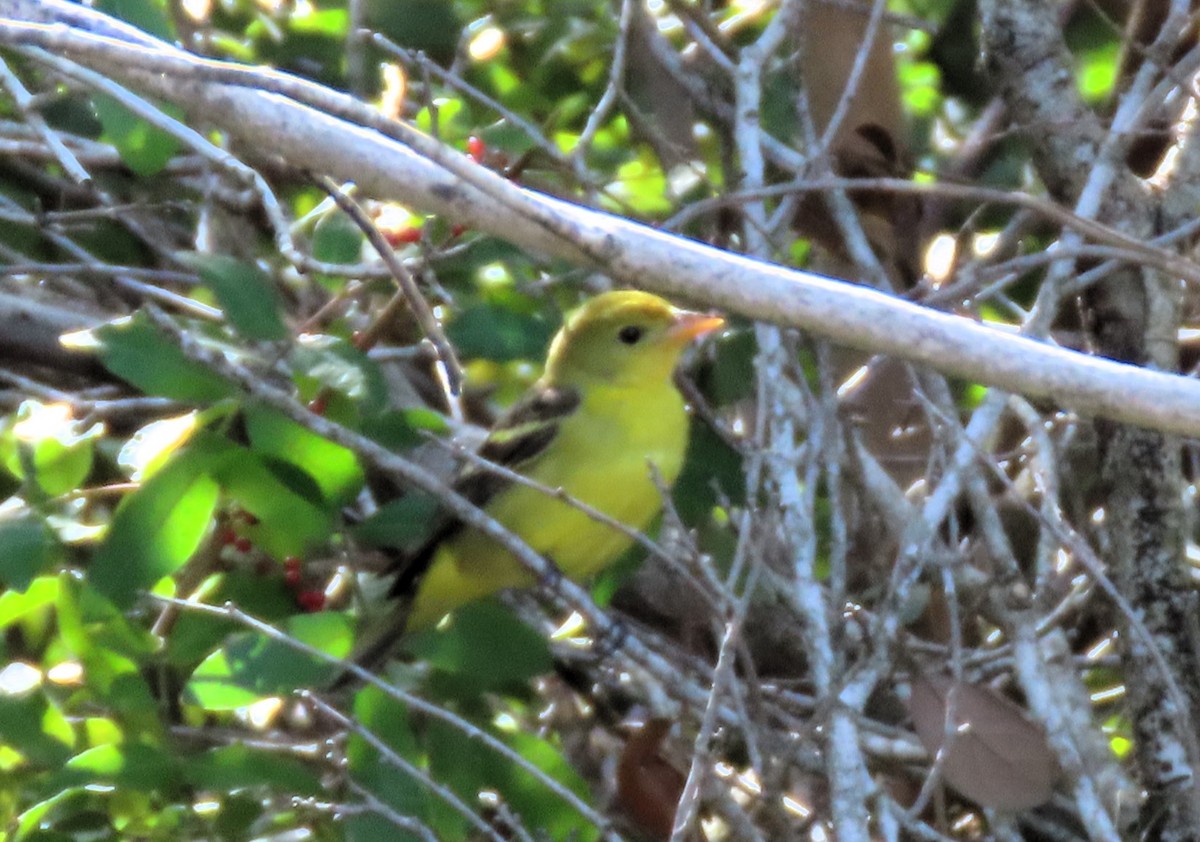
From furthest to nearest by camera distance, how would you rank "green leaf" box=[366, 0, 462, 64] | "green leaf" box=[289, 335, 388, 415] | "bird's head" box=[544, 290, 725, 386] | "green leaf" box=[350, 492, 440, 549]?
"green leaf" box=[366, 0, 462, 64] → "bird's head" box=[544, 290, 725, 386] → "green leaf" box=[350, 492, 440, 549] → "green leaf" box=[289, 335, 388, 415]

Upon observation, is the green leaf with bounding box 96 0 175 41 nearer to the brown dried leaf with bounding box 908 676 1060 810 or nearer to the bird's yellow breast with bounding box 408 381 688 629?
the bird's yellow breast with bounding box 408 381 688 629

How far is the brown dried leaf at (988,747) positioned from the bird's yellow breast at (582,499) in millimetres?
948

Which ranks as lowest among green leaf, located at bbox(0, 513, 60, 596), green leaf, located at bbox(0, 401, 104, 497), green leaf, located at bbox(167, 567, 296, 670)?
green leaf, located at bbox(167, 567, 296, 670)

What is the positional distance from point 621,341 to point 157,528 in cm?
164

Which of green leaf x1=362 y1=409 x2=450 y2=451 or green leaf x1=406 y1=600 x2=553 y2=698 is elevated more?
green leaf x1=362 y1=409 x2=450 y2=451

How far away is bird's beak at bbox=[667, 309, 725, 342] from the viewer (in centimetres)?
421

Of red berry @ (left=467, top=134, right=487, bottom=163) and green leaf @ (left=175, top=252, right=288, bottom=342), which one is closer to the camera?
green leaf @ (left=175, top=252, right=288, bottom=342)

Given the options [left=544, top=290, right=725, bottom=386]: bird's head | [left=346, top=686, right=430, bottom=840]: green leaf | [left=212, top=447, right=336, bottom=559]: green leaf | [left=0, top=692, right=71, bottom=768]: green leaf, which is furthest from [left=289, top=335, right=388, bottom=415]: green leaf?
[left=544, top=290, right=725, bottom=386]: bird's head

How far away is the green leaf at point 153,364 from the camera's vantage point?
3.21m

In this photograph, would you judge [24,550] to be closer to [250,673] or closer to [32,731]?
[32,731]

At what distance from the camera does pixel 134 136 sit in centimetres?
367

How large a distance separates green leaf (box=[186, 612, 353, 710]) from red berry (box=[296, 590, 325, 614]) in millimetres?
435

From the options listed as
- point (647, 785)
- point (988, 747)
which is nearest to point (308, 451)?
point (647, 785)

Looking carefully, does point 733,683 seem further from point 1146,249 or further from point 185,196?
point 185,196
